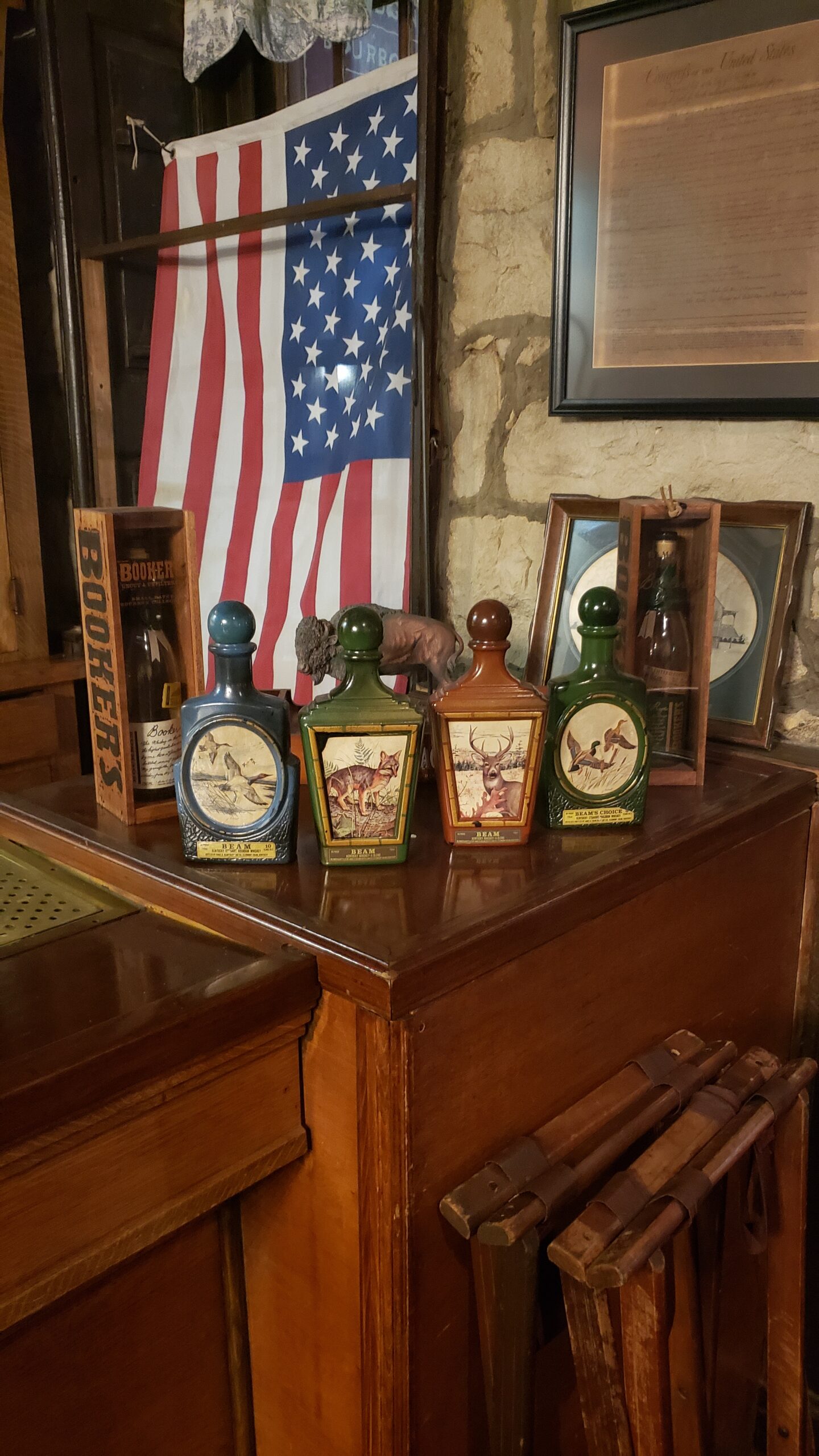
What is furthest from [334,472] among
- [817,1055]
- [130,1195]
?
[130,1195]

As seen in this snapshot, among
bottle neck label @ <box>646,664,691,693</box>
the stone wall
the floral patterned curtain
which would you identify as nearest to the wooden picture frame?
the stone wall

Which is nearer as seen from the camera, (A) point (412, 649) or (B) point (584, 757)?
(B) point (584, 757)

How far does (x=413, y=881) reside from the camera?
0.95m

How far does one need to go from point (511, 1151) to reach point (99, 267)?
6.09ft

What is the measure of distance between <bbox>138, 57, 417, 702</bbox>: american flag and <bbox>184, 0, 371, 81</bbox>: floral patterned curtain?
0.30 ft

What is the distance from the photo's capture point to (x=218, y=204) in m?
1.96

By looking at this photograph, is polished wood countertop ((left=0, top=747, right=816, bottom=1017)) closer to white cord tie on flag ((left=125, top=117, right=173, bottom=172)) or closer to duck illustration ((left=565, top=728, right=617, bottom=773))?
duck illustration ((left=565, top=728, right=617, bottom=773))

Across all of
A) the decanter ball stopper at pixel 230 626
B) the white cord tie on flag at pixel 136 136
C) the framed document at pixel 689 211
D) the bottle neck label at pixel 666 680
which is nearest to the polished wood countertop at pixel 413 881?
the bottle neck label at pixel 666 680

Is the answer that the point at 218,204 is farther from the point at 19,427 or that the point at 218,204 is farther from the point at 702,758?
the point at 702,758

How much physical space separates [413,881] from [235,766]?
20 cm

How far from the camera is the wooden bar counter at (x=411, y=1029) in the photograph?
0.83 m

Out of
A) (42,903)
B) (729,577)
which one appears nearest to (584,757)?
(729,577)

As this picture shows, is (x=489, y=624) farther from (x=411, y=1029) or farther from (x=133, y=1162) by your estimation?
(x=133, y=1162)

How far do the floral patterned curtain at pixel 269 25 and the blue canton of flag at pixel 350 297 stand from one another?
112 millimetres
